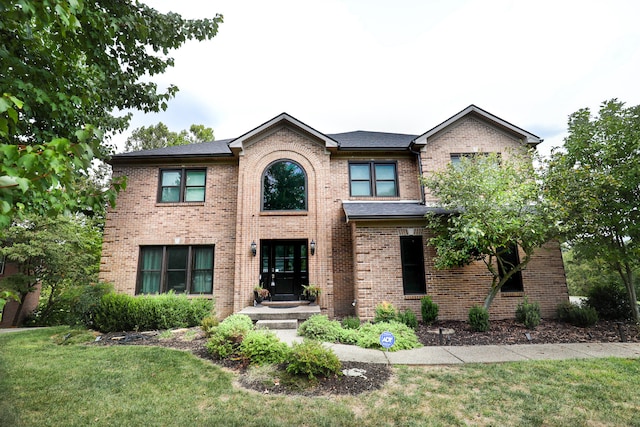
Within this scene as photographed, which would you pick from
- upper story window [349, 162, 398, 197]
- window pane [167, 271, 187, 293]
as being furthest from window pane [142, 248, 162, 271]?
upper story window [349, 162, 398, 197]

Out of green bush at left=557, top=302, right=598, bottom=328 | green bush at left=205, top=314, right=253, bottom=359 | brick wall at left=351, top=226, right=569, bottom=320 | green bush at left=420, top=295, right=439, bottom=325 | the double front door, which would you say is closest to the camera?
green bush at left=205, top=314, right=253, bottom=359

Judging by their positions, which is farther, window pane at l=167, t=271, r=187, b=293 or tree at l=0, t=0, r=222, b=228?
window pane at l=167, t=271, r=187, b=293

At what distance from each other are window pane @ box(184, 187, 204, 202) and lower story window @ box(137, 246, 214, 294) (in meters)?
1.89

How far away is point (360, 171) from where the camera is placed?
12.4 m

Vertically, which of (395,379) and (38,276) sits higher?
(38,276)

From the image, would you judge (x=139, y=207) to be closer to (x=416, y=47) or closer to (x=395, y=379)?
(x=395, y=379)

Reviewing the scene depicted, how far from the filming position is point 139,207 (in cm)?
1180

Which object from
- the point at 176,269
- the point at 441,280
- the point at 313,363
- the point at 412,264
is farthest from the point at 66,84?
the point at 441,280

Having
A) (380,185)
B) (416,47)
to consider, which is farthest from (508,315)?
(416,47)

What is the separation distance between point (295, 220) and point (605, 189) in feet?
31.0

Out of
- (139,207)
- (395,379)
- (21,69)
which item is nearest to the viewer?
(21,69)

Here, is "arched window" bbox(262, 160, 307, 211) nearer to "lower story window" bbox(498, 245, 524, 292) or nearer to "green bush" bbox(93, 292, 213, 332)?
"green bush" bbox(93, 292, 213, 332)

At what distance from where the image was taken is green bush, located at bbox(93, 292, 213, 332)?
9.42 m

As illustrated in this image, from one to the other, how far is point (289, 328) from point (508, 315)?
285 inches
